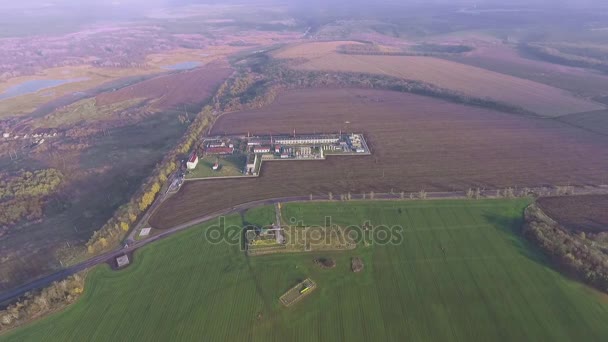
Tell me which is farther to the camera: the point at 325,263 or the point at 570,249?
the point at 325,263

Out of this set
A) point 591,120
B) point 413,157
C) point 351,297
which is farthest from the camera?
point 591,120

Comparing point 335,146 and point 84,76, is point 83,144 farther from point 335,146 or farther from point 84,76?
point 84,76

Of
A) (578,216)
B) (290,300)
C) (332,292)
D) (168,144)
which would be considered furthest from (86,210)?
(578,216)

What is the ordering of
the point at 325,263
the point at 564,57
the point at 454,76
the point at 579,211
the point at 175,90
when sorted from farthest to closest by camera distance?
the point at 564,57 < the point at 175,90 < the point at 454,76 < the point at 579,211 < the point at 325,263

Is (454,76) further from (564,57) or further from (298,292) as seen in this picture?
(298,292)

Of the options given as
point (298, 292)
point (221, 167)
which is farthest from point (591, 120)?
point (221, 167)

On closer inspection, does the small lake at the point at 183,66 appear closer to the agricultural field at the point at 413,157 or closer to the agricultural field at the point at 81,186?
the agricultural field at the point at 81,186
